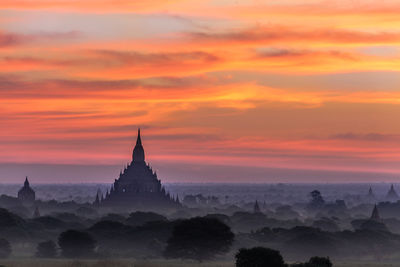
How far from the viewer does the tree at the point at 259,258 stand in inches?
3000

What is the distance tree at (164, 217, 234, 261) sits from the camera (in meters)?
107

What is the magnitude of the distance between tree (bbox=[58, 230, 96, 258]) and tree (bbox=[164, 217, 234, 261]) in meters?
9.76

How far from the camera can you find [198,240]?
10731cm

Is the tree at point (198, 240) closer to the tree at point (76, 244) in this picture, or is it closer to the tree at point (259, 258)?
the tree at point (76, 244)

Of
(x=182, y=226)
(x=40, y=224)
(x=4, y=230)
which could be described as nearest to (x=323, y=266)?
(x=182, y=226)

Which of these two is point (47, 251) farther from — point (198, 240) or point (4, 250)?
point (198, 240)

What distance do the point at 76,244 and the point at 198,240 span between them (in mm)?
14886

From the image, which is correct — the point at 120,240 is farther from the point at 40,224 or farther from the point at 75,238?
the point at 40,224

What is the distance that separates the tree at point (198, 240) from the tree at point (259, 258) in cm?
2876

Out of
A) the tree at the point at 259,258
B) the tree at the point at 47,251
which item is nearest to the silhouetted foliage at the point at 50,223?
the tree at the point at 47,251

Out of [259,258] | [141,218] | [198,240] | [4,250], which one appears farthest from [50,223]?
[259,258]

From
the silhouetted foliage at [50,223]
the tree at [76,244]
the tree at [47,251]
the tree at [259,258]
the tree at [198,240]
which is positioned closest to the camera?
the tree at [259,258]

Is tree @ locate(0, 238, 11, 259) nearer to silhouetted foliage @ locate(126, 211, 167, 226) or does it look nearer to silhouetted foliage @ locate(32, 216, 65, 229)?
silhouetted foliage @ locate(32, 216, 65, 229)

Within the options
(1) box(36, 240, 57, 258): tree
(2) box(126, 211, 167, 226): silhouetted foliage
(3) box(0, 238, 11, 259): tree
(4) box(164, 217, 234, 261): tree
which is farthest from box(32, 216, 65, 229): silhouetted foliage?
(4) box(164, 217, 234, 261): tree
